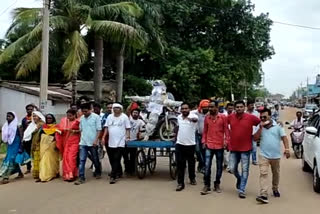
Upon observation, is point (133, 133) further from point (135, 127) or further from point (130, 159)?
point (130, 159)

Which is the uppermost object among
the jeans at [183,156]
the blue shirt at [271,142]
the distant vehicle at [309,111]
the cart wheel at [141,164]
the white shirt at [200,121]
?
Answer: the distant vehicle at [309,111]

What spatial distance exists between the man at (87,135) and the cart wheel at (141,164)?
1.05 meters

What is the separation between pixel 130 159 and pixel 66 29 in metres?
10.7

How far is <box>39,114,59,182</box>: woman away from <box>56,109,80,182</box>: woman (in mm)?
160

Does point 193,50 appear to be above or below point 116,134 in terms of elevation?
above

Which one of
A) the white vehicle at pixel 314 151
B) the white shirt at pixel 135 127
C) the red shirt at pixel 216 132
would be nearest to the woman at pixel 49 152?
the white shirt at pixel 135 127

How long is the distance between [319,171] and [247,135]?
5.15ft

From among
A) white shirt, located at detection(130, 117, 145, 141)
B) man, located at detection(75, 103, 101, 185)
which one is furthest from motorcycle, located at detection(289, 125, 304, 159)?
man, located at detection(75, 103, 101, 185)

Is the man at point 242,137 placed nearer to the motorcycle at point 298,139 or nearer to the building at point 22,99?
the motorcycle at point 298,139

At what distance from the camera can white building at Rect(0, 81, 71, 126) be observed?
24016mm

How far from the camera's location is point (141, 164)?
11070 mm

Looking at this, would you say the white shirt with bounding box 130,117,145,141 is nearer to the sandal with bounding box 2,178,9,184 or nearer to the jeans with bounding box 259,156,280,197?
the sandal with bounding box 2,178,9,184

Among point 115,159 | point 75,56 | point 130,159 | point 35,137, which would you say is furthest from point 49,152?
point 75,56

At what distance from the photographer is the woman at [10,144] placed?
1064 centimetres
